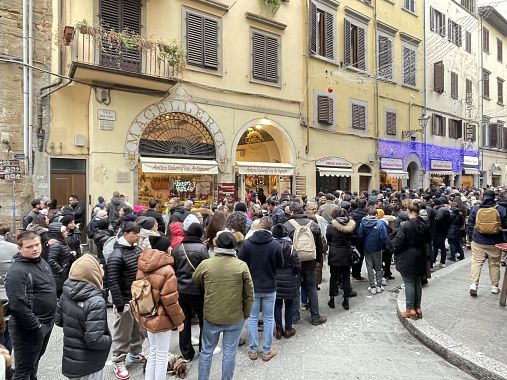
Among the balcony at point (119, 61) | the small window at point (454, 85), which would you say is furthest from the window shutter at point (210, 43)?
the small window at point (454, 85)

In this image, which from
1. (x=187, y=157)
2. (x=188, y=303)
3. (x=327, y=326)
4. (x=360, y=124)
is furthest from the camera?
(x=360, y=124)

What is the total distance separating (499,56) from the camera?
31438mm

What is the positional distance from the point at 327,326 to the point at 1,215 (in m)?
9.31

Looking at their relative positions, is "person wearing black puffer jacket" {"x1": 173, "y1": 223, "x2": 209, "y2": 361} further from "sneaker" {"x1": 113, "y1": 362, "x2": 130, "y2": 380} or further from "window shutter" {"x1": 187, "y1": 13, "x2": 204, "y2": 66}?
"window shutter" {"x1": 187, "y1": 13, "x2": 204, "y2": 66}

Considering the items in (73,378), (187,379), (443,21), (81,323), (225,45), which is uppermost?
(443,21)

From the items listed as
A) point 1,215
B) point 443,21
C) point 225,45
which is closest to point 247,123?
point 225,45

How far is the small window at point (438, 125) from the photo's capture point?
78.3 feet

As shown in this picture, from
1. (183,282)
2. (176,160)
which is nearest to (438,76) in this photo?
(176,160)

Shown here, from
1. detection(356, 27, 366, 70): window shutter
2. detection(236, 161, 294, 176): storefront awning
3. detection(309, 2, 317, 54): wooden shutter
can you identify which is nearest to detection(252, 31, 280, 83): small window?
detection(309, 2, 317, 54): wooden shutter

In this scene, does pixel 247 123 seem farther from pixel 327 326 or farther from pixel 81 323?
pixel 81 323

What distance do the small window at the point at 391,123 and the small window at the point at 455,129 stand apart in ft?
22.7

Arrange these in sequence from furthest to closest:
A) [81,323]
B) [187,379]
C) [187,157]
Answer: [187,157] < [187,379] < [81,323]

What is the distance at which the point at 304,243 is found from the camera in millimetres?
5973

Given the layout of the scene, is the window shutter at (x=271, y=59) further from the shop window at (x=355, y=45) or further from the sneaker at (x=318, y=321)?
the sneaker at (x=318, y=321)
